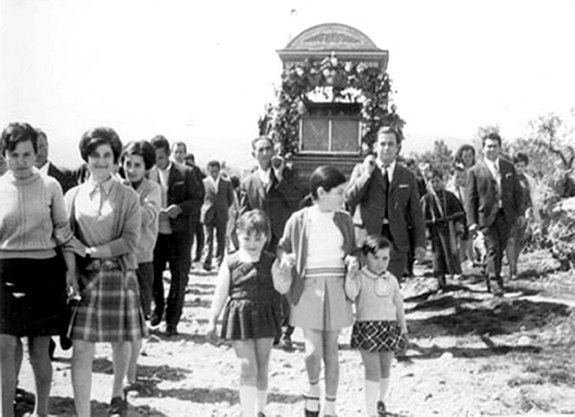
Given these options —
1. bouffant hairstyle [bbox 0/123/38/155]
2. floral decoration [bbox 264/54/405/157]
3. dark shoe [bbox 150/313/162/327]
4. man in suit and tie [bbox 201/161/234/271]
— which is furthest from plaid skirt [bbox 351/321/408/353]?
man in suit and tie [bbox 201/161/234/271]

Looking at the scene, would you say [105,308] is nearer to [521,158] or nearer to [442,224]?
[442,224]

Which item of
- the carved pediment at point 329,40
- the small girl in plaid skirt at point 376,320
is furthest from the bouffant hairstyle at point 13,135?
the carved pediment at point 329,40

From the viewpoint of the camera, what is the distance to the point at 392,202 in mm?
4379

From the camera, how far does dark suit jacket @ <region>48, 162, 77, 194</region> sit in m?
3.79

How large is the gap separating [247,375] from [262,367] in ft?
0.30

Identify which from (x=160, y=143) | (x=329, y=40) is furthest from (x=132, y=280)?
(x=329, y=40)

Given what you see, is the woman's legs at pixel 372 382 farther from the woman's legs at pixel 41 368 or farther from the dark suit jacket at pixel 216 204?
the dark suit jacket at pixel 216 204

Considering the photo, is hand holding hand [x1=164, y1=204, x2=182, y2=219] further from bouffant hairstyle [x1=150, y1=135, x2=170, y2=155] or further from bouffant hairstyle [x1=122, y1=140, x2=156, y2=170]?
bouffant hairstyle [x1=122, y1=140, x2=156, y2=170]

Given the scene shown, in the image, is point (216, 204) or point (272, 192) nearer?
point (272, 192)

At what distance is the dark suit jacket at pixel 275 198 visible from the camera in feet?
15.0

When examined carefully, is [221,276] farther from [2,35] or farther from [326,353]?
[2,35]

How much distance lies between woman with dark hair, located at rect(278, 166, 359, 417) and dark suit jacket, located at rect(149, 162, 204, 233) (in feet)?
5.30

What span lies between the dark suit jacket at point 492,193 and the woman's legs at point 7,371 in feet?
12.5

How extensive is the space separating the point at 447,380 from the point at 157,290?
2175mm
